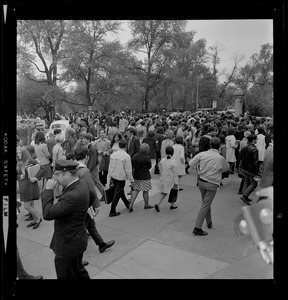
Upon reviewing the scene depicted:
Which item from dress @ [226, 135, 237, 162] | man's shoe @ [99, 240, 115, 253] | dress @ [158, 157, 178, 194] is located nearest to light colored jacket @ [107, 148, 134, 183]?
dress @ [158, 157, 178, 194]

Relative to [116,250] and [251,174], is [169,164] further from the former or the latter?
[116,250]

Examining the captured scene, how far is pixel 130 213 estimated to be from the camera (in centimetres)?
641

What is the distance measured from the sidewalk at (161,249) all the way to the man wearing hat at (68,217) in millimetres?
646

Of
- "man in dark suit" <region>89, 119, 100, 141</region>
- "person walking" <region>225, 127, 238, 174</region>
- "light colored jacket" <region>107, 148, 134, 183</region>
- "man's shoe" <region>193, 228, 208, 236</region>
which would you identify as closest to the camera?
"man's shoe" <region>193, 228, 208, 236</region>

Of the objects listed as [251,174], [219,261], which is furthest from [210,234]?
[251,174]

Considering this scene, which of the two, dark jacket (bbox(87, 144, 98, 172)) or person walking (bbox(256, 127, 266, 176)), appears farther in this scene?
person walking (bbox(256, 127, 266, 176))

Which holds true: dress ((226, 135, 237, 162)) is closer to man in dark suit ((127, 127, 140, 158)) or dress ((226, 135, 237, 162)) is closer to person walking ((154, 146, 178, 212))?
man in dark suit ((127, 127, 140, 158))

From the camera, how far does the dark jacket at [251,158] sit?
663 centimetres

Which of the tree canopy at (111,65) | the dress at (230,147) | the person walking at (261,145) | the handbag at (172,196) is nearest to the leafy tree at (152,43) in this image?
the tree canopy at (111,65)

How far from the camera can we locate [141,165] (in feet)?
21.0

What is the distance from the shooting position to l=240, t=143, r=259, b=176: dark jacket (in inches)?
261

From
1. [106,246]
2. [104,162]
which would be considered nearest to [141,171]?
[104,162]

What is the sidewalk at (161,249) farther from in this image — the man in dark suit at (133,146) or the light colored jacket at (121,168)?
the man in dark suit at (133,146)
